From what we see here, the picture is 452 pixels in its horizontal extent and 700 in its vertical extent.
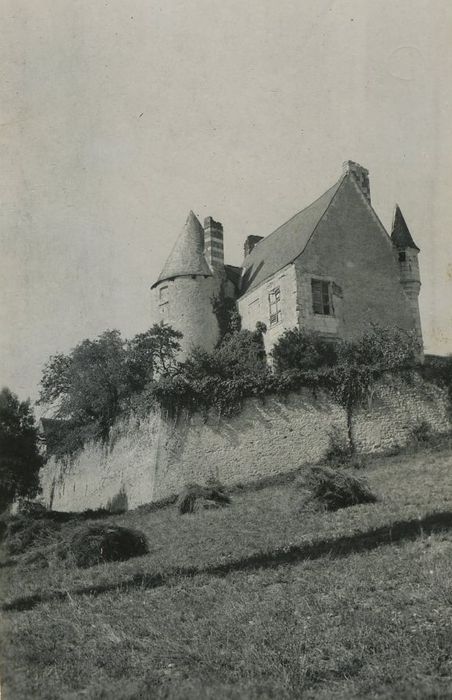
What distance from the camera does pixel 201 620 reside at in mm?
7645

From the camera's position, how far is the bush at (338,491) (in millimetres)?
14562

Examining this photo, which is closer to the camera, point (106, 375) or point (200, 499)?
point (200, 499)

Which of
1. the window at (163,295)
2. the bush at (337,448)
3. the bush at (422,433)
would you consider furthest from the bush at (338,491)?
the window at (163,295)

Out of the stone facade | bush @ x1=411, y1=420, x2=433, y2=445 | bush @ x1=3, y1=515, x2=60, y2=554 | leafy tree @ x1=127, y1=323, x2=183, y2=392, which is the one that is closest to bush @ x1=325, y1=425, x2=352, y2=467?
bush @ x1=411, y1=420, x2=433, y2=445

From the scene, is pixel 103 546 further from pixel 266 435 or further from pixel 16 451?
pixel 16 451

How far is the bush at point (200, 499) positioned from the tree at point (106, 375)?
7601mm

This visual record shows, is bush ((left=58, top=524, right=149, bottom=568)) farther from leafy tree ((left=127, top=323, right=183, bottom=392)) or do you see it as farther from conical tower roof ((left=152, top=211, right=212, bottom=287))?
conical tower roof ((left=152, top=211, right=212, bottom=287))

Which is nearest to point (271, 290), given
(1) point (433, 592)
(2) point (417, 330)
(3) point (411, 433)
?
(2) point (417, 330)

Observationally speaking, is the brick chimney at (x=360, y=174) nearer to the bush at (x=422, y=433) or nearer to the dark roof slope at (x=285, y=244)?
the dark roof slope at (x=285, y=244)

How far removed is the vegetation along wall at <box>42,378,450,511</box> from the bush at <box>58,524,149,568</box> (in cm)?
1020

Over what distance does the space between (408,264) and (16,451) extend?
1888 centimetres

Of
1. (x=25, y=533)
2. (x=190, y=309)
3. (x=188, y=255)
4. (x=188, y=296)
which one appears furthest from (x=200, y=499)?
(x=188, y=255)

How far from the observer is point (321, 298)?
2864 centimetres

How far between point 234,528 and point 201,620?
6.13 metres
